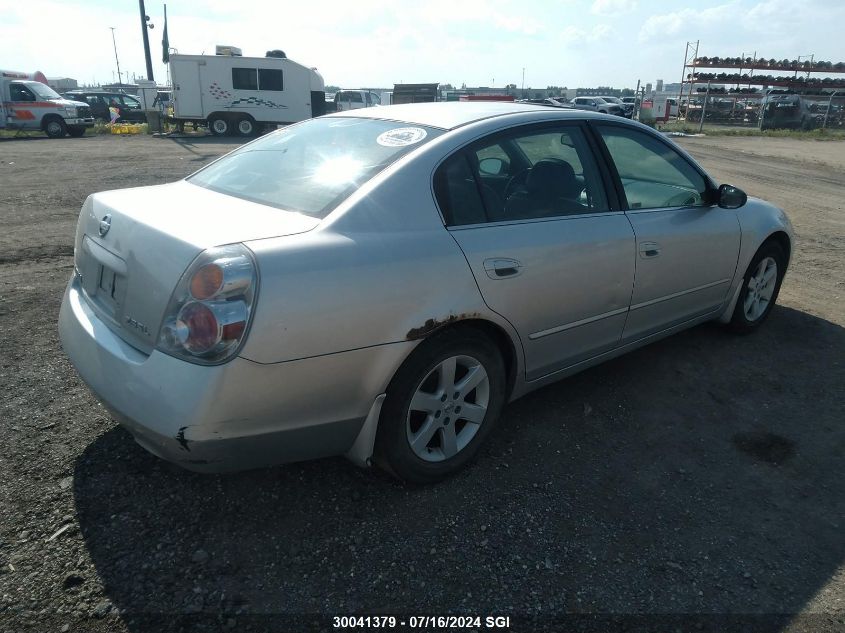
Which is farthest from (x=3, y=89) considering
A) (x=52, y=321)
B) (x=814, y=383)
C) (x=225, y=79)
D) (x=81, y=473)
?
(x=814, y=383)

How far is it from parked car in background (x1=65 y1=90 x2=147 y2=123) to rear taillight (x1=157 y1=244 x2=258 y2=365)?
32343mm

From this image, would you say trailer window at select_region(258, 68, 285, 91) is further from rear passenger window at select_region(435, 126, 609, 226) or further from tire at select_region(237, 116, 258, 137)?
rear passenger window at select_region(435, 126, 609, 226)

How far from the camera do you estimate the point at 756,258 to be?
457cm

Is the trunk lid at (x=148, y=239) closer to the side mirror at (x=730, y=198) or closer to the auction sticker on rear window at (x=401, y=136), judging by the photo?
the auction sticker on rear window at (x=401, y=136)

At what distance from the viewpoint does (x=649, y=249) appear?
3559 mm

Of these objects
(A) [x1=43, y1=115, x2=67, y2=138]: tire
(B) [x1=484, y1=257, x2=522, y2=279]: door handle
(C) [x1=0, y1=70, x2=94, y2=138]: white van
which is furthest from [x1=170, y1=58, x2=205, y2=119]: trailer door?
(B) [x1=484, y1=257, x2=522, y2=279]: door handle

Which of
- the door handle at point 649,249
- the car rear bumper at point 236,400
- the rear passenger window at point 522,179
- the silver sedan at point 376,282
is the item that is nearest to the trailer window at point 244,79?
the silver sedan at point 376,282

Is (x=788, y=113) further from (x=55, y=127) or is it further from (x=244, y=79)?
(x=55, y=127)

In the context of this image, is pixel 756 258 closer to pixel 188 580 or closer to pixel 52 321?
pixel 188 580

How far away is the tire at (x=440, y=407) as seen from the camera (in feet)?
8.56

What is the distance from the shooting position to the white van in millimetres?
22984

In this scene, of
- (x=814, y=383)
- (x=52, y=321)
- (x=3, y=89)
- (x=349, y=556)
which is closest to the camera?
(x=349, y=556)

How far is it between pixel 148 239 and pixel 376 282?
887 millimetres

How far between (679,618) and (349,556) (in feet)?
3.97
